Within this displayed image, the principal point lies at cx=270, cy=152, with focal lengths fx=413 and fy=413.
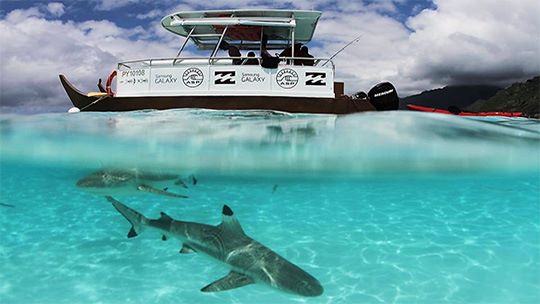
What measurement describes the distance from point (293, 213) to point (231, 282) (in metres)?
12.1

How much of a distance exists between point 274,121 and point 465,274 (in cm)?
680

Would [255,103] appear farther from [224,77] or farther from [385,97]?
[385,97]

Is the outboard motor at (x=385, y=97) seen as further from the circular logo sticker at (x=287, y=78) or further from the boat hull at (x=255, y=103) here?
the circular logo sticker at (x=287, y=78)

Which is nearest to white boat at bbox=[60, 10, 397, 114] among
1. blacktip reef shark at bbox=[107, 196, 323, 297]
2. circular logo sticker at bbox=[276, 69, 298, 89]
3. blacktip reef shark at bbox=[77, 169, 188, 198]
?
circular logo sticker at bbox=[276, 69, 298, 89]

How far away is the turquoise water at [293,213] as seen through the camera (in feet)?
30.1

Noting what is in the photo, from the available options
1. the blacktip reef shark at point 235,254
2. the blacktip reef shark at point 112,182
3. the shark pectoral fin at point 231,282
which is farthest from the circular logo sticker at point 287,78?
the shark pectoral fin at point 231,282

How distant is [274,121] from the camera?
13125 millimetres

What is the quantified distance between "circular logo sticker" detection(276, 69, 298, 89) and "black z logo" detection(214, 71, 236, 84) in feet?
5.12

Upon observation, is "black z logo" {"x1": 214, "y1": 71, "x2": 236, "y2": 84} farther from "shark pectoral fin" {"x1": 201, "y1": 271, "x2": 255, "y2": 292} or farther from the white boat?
"shark pectoral fin" {"x1": 201, "y1": 271, "x2": 255, "y2": 292}

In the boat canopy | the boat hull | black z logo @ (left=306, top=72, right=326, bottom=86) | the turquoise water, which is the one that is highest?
the boat canopy

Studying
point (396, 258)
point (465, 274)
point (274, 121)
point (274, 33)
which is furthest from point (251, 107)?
point (465, 274)

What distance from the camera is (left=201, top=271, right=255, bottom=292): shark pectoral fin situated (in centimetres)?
616

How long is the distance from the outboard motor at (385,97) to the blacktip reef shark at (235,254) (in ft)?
25.3

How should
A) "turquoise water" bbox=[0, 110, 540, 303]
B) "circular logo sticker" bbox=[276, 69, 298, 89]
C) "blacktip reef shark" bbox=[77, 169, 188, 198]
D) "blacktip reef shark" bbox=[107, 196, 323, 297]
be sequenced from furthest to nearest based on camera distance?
"circular logo sticker" bbox=[276, 69, 298, 89]
"blacktip reef shark" bbox=[77, 169, 188, 198]
"turquoise water" bbox=[0, 110, 540, 303]
"blacktip reef shark" bbox=[107, 196, 323, 297]
